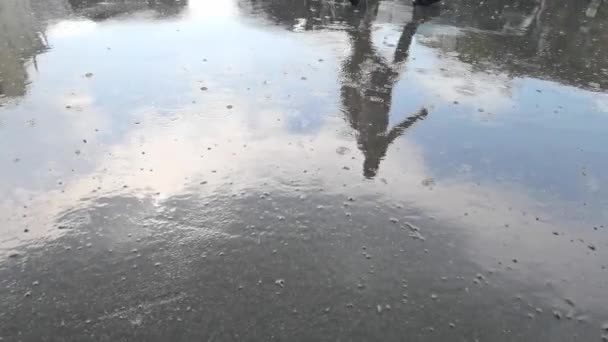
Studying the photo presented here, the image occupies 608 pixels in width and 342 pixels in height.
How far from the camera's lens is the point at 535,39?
8680 millimetres

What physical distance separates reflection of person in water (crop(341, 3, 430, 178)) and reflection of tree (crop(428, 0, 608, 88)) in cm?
116

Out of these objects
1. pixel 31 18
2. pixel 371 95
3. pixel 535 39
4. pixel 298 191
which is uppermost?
pixel 31 18

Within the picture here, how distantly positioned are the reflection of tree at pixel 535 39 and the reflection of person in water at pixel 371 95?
3.81 ft

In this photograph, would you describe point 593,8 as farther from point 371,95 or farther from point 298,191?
point 298,191

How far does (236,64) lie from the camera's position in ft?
23.1

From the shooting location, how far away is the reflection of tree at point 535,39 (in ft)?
24.2

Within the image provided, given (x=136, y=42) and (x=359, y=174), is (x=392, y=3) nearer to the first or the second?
(x=136, y=42)

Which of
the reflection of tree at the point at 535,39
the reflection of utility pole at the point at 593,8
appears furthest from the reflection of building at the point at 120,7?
the reflection of utility pole at the point at 593,8

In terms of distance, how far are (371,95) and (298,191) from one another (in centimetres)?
225

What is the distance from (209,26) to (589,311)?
7.27 metres

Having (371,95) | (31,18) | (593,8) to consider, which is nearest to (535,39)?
(593,8)

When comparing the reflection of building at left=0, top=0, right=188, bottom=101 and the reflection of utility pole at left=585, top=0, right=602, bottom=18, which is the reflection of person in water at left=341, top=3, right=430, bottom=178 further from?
the reflection of utility pole at left=585, top=0, right=602, bottom=18

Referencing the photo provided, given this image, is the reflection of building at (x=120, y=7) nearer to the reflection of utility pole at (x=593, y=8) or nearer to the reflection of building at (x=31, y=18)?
the reflection of building at (x=31, y=18)

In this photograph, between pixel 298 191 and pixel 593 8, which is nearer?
pixel 298 191
